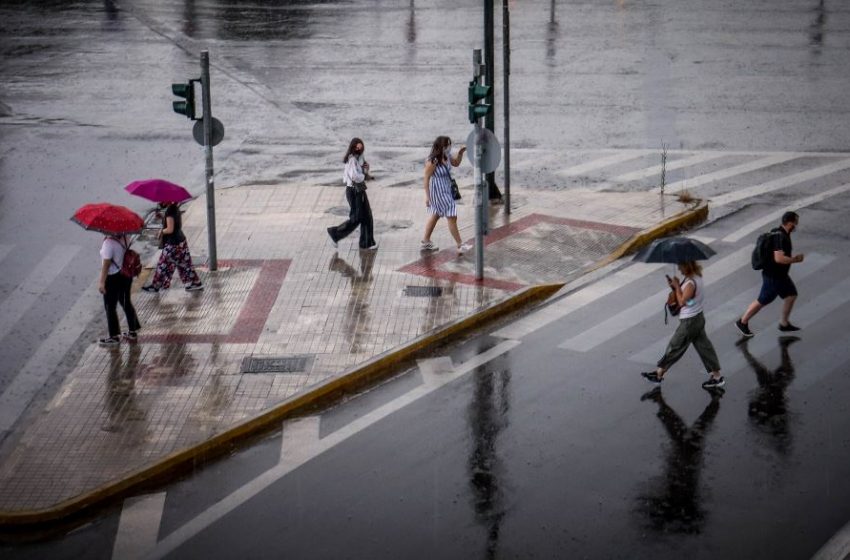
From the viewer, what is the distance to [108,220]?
48.2ft

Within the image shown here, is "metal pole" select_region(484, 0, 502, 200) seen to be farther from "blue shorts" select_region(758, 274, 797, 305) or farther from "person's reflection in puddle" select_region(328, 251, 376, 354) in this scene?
"blue shorts" select_region(758, 274, 797, 305)

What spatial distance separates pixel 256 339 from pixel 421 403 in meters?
2.63

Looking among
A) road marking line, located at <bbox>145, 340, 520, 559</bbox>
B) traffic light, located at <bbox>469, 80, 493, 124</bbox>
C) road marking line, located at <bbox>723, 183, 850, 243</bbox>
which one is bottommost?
road marking line, located at <bbox>145, 340, 520, 559</bbox>

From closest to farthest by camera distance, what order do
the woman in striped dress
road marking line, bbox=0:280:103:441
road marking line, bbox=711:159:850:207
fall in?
road marking line, bbox=0:280:103:441 < the woman in striped dress < road marking line, bbox=711:159:850:207

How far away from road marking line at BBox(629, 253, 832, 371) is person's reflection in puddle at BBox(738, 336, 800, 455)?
18.4 inches

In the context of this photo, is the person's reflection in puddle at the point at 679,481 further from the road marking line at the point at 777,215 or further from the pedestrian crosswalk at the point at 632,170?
the pedestrian crosswalk at the point at 632,170

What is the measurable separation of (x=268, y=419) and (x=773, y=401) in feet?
16.5

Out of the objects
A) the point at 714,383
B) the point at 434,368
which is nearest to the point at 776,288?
the point at 714,383

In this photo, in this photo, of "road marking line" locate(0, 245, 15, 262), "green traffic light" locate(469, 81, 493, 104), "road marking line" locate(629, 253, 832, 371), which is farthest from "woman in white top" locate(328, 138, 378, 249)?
"road marking line" locate(629, 253, 832, 371)

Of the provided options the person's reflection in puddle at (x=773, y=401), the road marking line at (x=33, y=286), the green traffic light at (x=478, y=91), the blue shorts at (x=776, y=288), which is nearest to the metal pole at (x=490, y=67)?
the green traffic light at (x=478, y=91)

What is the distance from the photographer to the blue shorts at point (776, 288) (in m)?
15.0

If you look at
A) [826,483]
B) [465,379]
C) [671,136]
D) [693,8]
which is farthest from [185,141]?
[693,8]

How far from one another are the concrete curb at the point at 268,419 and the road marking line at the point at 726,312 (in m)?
2.09

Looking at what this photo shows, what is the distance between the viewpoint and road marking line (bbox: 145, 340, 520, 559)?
10891 millimetres
